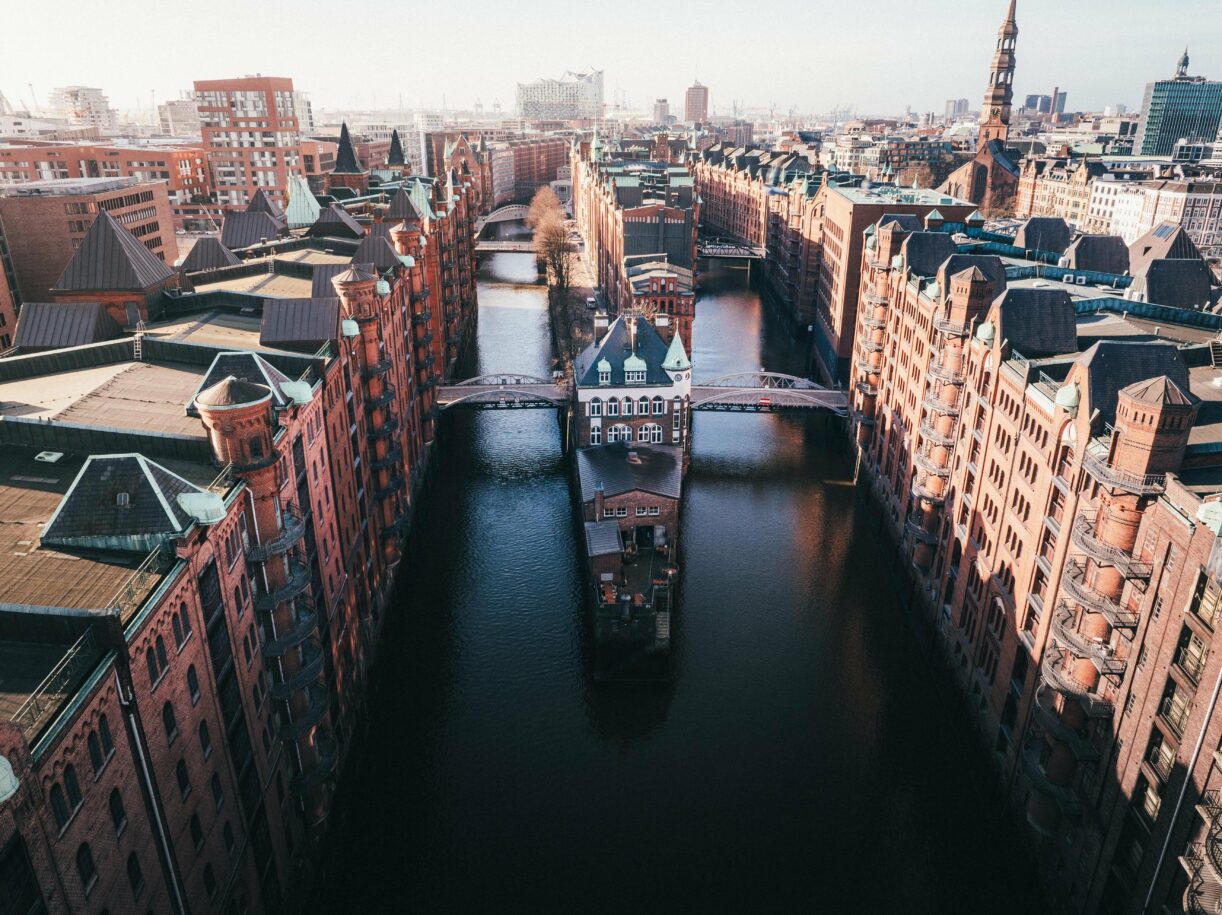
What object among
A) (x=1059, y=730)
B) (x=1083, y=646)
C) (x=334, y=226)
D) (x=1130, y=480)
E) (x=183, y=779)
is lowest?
(x=1059, y=730)

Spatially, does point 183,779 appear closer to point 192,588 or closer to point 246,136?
point 192,588

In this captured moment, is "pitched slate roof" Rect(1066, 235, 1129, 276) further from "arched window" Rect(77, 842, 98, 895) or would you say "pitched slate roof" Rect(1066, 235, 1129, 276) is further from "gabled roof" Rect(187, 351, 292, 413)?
"arched window" Rect(77, 842, 98, 895)

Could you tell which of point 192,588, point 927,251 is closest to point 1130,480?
point 192,588

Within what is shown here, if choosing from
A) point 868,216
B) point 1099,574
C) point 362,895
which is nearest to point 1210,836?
point 1099,574

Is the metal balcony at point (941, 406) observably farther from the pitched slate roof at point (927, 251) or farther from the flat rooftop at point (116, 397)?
the flat rooftop at point (116, 397)

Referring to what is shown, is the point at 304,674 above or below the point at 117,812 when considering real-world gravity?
below

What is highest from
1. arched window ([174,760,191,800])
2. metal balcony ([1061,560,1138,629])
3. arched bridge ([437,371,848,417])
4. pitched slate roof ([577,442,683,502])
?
metal balcony ([1061,560,1138,629])

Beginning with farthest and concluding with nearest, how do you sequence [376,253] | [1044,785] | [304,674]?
[376,253]
[1044,785]
[304,674]

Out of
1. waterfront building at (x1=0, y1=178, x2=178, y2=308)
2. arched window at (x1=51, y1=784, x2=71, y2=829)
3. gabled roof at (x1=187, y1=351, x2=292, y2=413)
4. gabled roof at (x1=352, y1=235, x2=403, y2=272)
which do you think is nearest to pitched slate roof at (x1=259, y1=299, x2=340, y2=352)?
gabled roof at (x1=187, y1=351, x2=292, y2=413)
